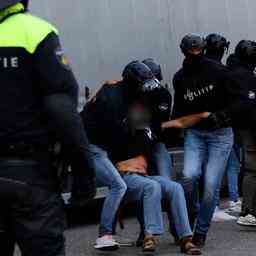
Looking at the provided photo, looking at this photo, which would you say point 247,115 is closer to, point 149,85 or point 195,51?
point 195,51

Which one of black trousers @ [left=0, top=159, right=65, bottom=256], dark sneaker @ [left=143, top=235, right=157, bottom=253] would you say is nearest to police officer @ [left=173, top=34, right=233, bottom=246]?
dark sneaker @ [left=143, top=235, right=157, bottom=253]

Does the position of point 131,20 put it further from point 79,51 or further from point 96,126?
point 96,126

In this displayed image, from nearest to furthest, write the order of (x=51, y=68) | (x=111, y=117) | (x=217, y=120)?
(x=51, y=68) → (x=111, y=117) → (x=217, y=120)

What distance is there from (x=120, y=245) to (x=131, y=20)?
2.54 m

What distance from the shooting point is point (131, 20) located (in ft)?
28.8

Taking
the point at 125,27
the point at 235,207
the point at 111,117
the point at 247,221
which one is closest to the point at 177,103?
the point at 111,117

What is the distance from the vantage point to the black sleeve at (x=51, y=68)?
3.79 meters

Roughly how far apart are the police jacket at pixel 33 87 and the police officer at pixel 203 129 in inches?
127

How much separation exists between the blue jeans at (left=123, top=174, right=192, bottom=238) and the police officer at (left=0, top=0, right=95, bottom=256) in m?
2.84

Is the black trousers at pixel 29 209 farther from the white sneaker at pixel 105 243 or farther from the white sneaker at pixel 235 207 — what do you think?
the white sneaker at pixel 235 207

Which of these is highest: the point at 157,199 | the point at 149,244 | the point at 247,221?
the point at 157,199

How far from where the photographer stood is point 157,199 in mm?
6723

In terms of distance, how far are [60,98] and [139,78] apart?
2868mm

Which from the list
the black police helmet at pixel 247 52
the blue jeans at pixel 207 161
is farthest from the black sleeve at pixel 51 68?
the black police helmet at pixel 247 52
